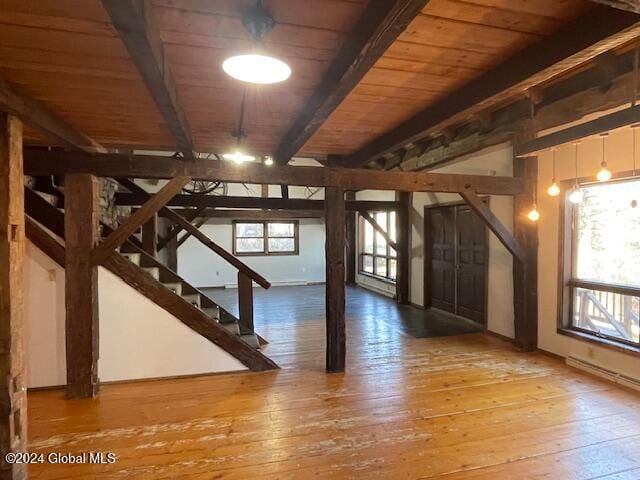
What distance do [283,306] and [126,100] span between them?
5.15 m

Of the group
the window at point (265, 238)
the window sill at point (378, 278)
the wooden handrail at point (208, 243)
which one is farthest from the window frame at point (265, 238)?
the wooden handrail at point (208, 243)

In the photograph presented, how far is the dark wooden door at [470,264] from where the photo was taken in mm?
5199

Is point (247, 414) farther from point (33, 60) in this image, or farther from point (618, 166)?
point (618, 166)

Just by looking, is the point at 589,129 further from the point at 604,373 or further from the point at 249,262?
the point at 249,262

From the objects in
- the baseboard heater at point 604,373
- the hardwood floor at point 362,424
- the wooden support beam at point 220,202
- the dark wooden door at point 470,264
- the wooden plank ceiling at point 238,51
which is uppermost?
the wooden plank ceiling at point 238,51

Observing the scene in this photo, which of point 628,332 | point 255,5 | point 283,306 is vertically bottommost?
point 283,306

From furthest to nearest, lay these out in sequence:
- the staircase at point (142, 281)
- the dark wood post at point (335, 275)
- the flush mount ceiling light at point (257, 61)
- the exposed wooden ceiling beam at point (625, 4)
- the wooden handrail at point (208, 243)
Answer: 1. the wooden handrail at point (208, 243)
2. the dark wood post at point (335, 275)
3. the staircase at point (142, 281)
4. the flush mount ceiling light at point (257, 61)
5. the exposed wooden ceiling beam at point (625, 4)

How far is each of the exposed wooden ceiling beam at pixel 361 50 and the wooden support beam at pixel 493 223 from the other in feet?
6.89

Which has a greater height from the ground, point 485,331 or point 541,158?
point 541,158

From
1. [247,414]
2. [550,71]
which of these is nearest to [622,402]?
[550,71]

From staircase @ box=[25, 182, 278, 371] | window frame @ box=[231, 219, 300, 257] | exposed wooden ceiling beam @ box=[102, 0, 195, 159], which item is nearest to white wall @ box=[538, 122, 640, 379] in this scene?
staircase @ box=[25, 182, 278, 371]

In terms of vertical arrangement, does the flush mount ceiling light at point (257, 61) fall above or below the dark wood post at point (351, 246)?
above

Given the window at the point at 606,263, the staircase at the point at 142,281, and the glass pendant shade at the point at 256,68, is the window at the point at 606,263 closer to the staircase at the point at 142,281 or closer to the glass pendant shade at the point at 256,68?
the staircase at the point at 142,281

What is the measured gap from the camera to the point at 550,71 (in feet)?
5.74
